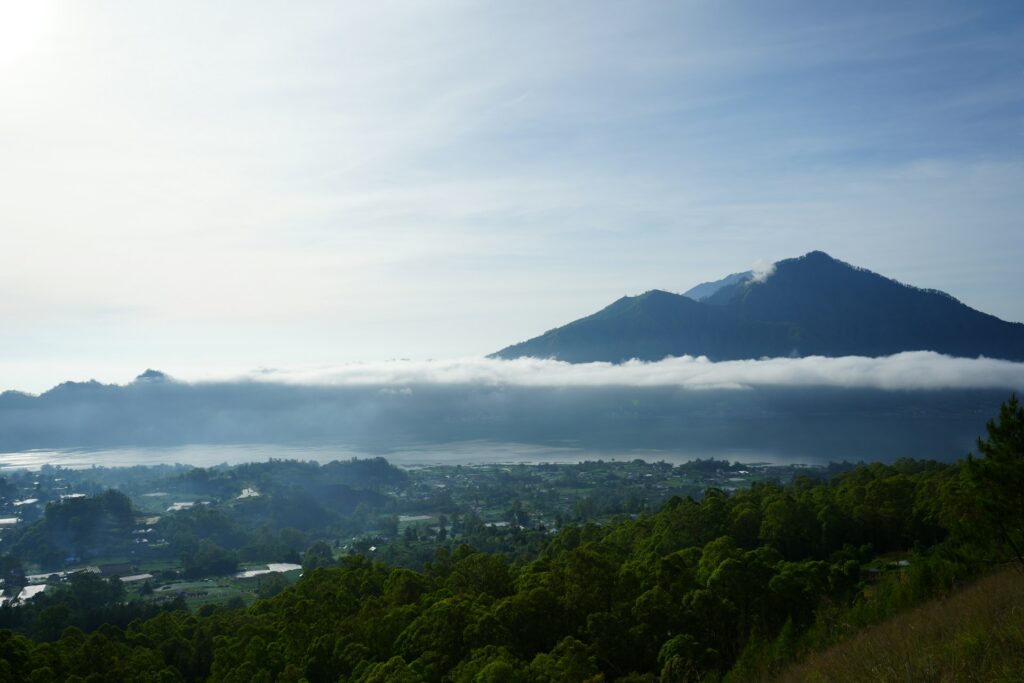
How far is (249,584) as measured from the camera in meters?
40.9

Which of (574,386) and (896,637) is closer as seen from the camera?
(896,637)

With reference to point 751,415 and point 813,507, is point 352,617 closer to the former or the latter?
point 813,507

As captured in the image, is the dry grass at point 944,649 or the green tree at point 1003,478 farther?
the green tree at point 1003,478

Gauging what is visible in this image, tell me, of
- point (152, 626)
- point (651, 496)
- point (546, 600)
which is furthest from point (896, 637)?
point (651, 496)

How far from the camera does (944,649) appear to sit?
6.67 metres

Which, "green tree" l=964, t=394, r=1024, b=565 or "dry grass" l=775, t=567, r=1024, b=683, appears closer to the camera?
"dry grass" l=775, t=567, r=1024, b=683

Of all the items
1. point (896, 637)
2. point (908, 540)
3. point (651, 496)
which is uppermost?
point (896, 637)

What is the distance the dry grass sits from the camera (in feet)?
19.2

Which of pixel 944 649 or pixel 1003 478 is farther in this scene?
pixel 1003 478

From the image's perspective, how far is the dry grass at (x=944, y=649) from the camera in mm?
5852

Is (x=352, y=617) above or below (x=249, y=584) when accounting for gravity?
above

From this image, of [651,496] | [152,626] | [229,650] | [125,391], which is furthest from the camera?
[125,391]

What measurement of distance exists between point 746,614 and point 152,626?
1936cm

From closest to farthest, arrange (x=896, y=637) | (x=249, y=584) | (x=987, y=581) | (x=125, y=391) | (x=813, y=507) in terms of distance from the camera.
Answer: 1. (x=896, y=637)
2. (x=987, y=581)
3. (x=813, y=507)
4. (x=249, y=584)
5. (x=125, y=391)
